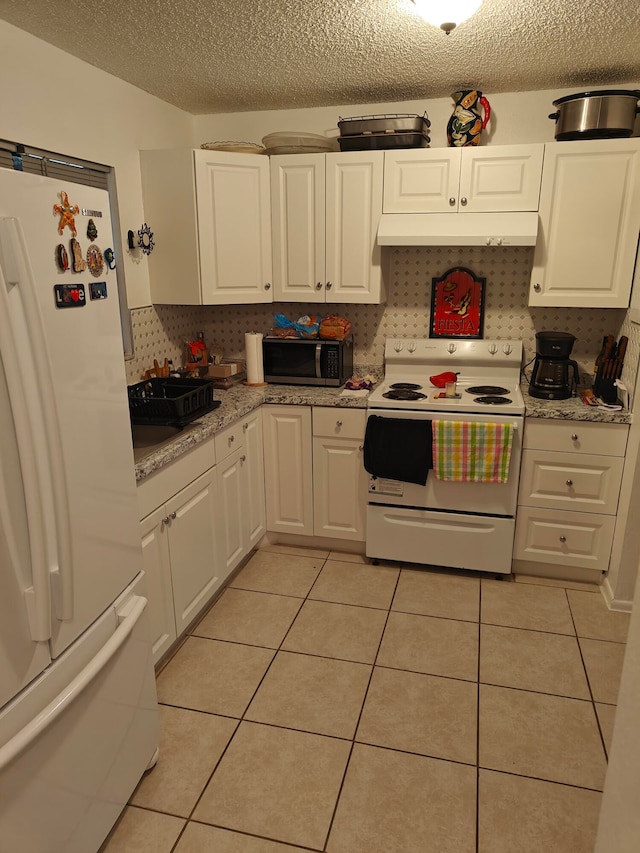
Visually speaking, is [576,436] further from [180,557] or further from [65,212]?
[65,212]

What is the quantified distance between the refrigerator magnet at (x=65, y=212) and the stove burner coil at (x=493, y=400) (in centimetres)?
214

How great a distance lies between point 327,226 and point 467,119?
0.88 metres

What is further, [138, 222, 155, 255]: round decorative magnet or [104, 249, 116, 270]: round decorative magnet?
[138, 222, 155, 255]: round decorative magnet

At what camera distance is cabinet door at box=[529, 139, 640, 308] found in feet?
9.20

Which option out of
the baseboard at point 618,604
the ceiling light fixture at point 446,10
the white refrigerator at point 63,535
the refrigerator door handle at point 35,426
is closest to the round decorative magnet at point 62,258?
the white refrigerator at point 63,535

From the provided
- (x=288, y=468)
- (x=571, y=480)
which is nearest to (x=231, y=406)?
(x=288, y=468)

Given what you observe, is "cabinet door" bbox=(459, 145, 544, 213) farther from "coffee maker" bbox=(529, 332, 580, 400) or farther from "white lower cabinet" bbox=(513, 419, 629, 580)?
"white lower cabinet" bbox=(513, 419, 629, 580)

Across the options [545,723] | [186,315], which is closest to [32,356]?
[545,723]

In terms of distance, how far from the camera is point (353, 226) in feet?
10.4

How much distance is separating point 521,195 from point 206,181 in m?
1.60

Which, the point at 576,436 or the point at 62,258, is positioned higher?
the point at 62,258

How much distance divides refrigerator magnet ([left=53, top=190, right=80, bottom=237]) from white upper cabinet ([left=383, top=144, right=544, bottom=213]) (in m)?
2.06

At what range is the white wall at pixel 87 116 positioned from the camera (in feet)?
7.34

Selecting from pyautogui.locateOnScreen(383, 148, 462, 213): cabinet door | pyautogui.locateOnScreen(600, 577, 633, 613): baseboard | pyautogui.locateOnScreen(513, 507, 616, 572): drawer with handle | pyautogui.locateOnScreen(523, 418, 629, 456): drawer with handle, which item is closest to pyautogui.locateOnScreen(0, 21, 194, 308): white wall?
pyautogui.locateOnScreen(383, 148, 462, 213): cabinet door
